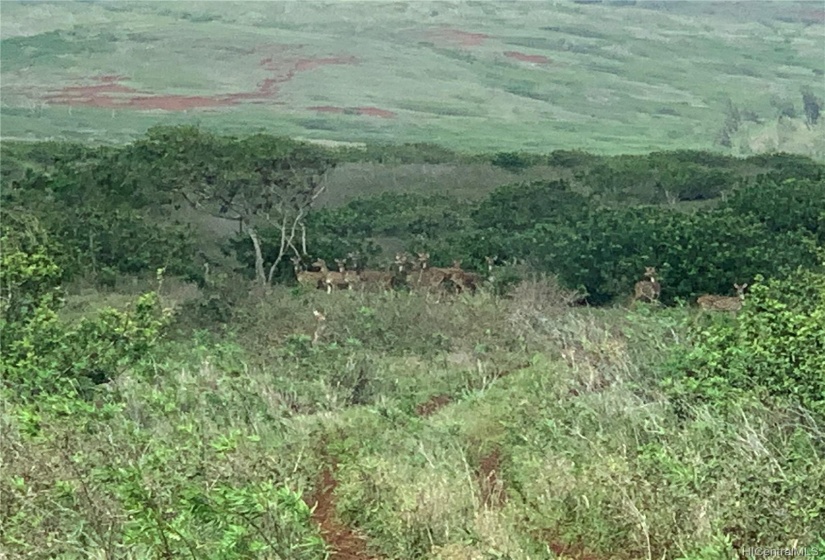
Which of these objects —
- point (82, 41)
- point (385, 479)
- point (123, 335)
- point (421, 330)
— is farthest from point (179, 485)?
point (82, 41)

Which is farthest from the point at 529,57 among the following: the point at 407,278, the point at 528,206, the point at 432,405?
the point at 432,405

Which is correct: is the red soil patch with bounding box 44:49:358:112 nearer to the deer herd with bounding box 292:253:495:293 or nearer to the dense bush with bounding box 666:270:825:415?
the deer herd with bounding box 292:253:495:293

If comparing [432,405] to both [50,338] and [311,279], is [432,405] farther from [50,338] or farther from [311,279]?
[311,279]

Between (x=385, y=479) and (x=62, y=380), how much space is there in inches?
166

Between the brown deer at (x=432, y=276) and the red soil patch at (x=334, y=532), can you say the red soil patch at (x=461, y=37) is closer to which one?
the brown deer at (x=432, y=276)

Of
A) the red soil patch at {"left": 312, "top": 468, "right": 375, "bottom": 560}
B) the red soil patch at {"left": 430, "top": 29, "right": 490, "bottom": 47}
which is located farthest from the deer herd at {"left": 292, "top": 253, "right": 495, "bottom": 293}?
the red soil patch at {"left": 430, "top": 29, "right": 490, "bottom": 47}

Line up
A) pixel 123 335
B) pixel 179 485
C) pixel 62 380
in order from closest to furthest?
pixel 179 485, pixel 62 380, pixel 123 335

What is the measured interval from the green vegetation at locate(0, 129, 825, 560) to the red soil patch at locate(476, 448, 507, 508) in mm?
38

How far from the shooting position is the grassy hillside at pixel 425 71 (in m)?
33.1

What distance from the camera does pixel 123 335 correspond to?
10.5 metres

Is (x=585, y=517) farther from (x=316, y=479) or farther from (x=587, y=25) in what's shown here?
(x=587, y=25)

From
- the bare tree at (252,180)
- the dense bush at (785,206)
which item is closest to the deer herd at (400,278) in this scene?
the bare tree at (252,180)

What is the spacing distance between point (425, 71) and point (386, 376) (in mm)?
26631

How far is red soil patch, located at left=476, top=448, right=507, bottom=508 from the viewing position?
21.6ft
